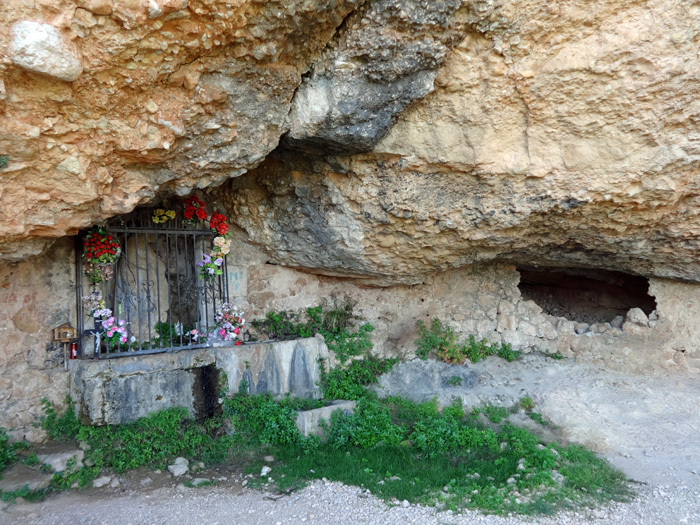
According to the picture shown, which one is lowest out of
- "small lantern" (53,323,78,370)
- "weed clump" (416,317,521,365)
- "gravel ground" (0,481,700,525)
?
"gravel ground" (0,481,700,525)

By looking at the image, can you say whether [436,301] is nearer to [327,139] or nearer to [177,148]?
[327,139]

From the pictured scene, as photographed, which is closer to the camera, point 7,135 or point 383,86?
point 7,135

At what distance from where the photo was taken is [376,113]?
3.77 metres

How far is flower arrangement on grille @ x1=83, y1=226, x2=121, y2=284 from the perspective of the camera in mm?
4168

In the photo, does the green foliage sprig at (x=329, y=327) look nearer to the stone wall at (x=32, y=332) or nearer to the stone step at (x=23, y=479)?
the stone wall at (x=32, y=332)

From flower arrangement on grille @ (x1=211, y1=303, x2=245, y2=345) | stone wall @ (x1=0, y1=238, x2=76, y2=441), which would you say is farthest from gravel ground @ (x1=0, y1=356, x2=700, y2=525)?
flower arrangement on grille @ (x1=211, y1=303, x2=245, y2=345)

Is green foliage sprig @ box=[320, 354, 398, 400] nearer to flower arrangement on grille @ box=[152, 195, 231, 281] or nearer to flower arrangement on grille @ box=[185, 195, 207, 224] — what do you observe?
flower arrangement on grille @ box=[152, 195, 231, 281]

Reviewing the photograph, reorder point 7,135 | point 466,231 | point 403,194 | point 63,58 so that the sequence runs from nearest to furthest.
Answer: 1. point 63,58
2. point 7,135
3. point 403,194
4. point 466,231

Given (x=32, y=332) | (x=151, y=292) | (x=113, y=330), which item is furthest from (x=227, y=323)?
(x=32, y=332)

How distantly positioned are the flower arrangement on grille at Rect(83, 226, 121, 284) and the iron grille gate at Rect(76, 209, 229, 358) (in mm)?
82

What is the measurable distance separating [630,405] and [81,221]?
18.5 ft

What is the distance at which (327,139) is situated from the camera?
155 inches

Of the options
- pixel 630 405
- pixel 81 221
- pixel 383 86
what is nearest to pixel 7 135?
pixel 81 221

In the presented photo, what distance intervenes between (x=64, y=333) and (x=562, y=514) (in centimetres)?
447
